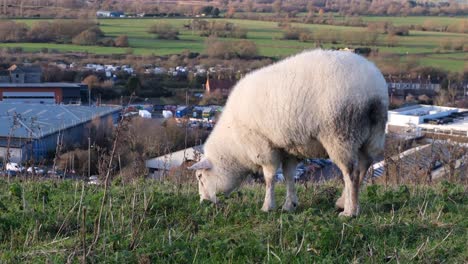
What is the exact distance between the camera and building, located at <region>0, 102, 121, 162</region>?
32.1 ft

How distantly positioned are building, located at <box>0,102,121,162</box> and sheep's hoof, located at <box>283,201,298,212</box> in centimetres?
347

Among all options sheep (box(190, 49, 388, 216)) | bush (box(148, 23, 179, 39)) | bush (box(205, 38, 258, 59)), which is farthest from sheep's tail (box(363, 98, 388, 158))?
bush (box(148, 23, 179, 39))

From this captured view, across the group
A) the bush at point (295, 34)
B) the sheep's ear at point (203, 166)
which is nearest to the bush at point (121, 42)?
the bush at point (295, 34)

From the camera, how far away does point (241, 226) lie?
5.62 metres

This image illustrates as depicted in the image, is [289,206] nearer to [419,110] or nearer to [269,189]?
[269,189]

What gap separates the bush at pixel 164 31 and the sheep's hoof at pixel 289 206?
48344 millimetres

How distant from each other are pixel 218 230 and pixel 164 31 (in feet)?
168

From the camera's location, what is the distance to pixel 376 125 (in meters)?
6.51

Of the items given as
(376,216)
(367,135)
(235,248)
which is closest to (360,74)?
(367,135)

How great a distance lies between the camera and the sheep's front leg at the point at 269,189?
6775mm

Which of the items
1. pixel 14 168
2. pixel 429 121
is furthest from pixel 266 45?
pixel 14 168

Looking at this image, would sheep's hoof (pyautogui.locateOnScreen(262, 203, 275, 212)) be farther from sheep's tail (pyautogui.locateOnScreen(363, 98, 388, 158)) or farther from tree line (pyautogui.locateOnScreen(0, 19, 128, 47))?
tree line (pyautogui.locateOnScreen(0, 19, 128, 47))

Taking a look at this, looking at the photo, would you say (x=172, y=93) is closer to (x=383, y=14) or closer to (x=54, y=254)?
(x=54, y=254)

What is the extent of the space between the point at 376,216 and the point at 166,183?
293cm
